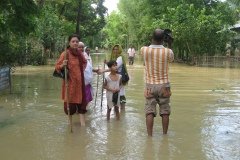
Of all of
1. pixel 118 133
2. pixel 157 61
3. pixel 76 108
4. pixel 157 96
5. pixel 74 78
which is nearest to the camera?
pixel 157 61

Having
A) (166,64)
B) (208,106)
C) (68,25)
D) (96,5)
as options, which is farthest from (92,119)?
(96,5)

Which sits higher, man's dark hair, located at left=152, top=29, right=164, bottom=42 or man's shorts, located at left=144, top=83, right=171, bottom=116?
man's dark hair, located at left=152, top=29, right=164, bottom=42

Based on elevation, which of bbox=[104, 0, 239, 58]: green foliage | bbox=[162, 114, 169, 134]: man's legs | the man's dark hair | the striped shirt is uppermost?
bbox=[104, 0, 239, 58]: green foliage

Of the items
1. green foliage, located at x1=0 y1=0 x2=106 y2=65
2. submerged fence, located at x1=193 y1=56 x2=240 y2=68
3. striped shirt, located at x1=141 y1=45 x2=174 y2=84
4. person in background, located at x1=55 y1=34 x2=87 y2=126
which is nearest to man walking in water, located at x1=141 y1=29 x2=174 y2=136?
striped shirt, located at x1=141 y1=45 x2=174 y2=84

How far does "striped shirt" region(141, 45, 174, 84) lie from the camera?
23.5ft

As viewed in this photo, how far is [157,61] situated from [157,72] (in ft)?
0.60

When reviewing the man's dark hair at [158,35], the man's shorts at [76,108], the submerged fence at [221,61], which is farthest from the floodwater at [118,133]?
the submerged fence at [221,61]

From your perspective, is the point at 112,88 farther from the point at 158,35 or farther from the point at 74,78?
the point at 158,35

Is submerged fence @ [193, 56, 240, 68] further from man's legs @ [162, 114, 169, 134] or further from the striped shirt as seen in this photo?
the striped shirt

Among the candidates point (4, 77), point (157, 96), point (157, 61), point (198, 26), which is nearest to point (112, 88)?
point (157, 96)

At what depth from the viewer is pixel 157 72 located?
283 inches

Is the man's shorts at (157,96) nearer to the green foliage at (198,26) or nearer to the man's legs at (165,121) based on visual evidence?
the man's legs at (165,121)

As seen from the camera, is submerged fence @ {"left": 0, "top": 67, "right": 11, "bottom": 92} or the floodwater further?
submerged fence @ {"left": 0, "top": 67, "right": 11, "bottom": 92}

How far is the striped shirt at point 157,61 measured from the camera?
7.15m
